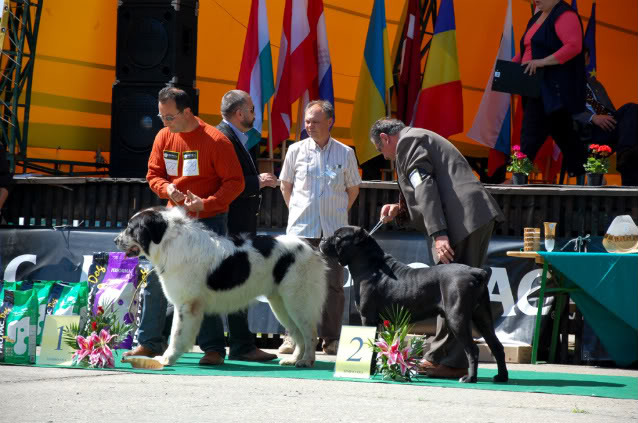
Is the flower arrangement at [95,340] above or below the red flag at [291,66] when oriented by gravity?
below

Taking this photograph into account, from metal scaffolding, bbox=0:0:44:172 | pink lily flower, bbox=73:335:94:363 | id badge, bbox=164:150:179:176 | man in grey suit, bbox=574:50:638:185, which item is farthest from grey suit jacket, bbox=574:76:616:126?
metal scaffolding, bbox=0:0:44:172

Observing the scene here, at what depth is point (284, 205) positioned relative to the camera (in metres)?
8.51

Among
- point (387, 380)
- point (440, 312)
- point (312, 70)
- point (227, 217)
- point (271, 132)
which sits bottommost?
point (387, 380)

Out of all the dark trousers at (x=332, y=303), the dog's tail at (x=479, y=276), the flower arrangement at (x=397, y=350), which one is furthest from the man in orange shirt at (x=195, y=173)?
the dog's tail at (x=479, y=276)

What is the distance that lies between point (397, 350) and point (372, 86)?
6.15 metres

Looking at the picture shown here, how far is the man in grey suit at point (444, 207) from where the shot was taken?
236 inches

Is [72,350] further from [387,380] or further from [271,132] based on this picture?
[271,132]

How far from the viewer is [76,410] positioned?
4363mm

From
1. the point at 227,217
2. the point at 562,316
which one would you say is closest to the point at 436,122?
the point at 562,316

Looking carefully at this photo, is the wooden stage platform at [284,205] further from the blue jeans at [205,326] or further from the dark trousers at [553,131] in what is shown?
the blue jeans at [205,326]

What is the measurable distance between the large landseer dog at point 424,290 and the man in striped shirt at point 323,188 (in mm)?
1049

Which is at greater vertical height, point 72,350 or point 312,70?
point 312,70

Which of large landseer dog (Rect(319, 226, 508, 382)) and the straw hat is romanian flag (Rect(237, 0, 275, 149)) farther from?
large landseer dog (Rect(319, 226, 508, 382))

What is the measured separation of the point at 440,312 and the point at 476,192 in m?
0.74
